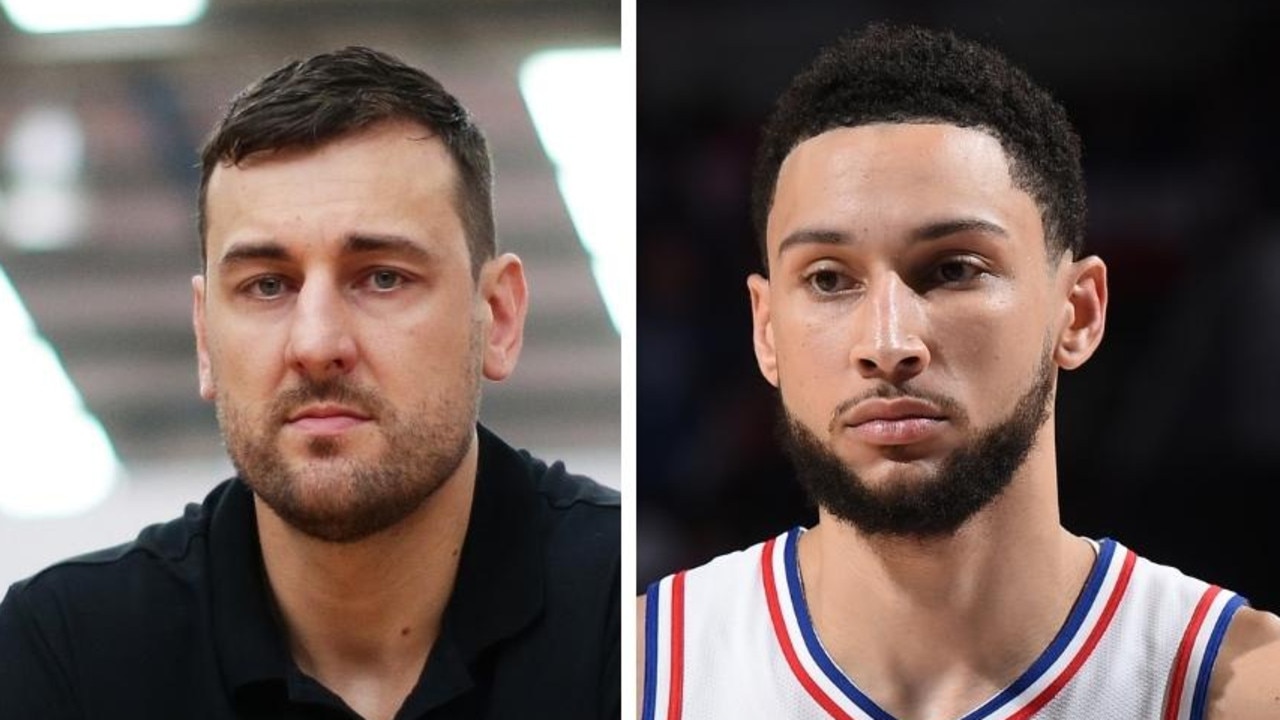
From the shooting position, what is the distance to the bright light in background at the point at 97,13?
7.45 ft

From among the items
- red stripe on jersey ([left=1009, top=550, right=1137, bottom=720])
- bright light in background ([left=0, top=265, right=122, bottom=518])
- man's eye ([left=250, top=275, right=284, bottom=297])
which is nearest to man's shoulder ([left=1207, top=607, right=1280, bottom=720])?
red stripe on jersey ([left=1009, top=550, right=1137, bottom=720])

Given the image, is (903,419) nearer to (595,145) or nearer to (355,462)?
(595,145)

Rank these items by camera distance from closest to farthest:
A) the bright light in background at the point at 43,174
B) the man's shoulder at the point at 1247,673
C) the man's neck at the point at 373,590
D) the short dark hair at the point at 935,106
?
the man's shoulder at the point at 1247,673
the short dark hair at the point at 935,106
the man's neck at the point at 373,590
the bright light in background at the point at 43,174

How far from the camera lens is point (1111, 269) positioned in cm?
205

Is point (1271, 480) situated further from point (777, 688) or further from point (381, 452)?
point (381, 452)

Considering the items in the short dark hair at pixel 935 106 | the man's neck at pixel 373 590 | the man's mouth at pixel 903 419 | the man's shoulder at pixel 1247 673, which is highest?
the short dark hair at pixel 935 106

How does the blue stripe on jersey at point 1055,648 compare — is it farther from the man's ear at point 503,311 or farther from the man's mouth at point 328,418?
the man's mouth at point 328,418

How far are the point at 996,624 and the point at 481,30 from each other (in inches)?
42.6

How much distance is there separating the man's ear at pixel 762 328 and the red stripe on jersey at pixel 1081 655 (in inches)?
20.3

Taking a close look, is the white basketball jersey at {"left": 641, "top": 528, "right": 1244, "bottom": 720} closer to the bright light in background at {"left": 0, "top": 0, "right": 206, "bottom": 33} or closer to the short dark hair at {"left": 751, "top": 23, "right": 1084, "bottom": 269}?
the short dark hair at {"left": 751, "top": 23, "right": 1084, "bottom": 269}

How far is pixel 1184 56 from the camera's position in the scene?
2.09 metres

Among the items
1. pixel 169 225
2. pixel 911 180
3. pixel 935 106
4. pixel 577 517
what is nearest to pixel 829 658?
pixel 577 517

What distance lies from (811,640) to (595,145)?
0.75 meters

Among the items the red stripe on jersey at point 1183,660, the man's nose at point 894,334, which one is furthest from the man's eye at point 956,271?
the red stripe on jersey at point 1183,660
